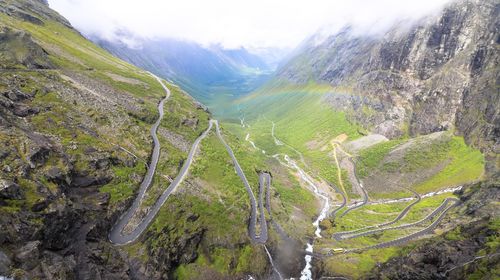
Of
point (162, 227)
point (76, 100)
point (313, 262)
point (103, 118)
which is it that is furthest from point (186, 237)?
point (76, 100)

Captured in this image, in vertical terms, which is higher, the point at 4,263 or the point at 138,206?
the point at 4,263

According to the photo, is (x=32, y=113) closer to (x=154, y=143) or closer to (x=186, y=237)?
(x=154, y=143)

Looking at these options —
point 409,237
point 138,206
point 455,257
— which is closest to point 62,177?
point 138,206

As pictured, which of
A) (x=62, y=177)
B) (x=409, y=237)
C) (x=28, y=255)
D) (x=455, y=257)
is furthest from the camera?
(x=409, y=237)

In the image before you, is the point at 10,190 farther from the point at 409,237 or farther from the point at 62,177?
the point at 409,237

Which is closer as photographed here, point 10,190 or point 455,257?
point 10,190

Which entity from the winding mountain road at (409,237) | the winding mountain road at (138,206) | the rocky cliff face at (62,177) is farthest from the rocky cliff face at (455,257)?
the winding mountain road at (138,206)

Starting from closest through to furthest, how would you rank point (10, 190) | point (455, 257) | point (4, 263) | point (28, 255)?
point (4, 263)
point (28, 255)
point (10, 190)
point (455, 257)

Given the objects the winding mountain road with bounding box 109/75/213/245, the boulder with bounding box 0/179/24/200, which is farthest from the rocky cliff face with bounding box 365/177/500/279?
the boulder with bounding box 0/179/24/200

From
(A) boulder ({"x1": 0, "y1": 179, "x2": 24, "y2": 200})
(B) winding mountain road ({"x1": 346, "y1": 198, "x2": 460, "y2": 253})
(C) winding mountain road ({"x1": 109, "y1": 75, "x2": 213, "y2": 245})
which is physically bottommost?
(C) winding mountain road ({"x1": 109, "y1": 75, "x2": 213, "y2": 245})

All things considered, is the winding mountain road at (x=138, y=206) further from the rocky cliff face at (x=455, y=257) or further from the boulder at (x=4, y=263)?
the rocky cliff face at (x=455, y=257)

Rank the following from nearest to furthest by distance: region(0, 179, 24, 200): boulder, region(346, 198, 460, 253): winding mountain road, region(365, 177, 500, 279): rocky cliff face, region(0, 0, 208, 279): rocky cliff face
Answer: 1. region(0, 0, 208, 279): rocky cliff face
2. region(0, 179, 24, 200): boulder
3. region(365, 177, 500, 279): rocky cliff face
4. region(346, 198, 460, 253): winding mountain road

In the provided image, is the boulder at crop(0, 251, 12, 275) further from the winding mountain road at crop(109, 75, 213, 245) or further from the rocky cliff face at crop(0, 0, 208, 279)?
the winding mountain road at crop(109, 75, 213, 245)
